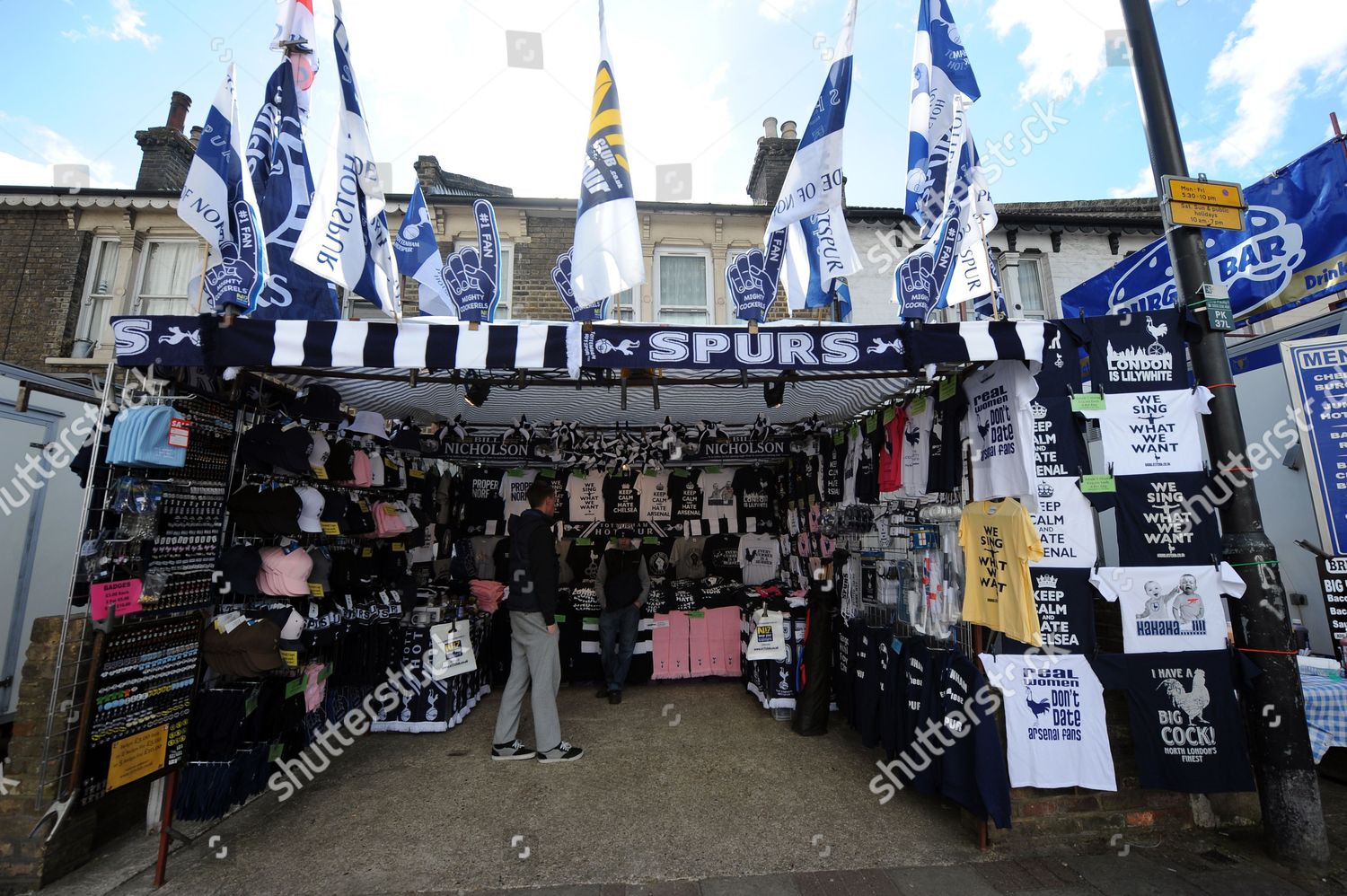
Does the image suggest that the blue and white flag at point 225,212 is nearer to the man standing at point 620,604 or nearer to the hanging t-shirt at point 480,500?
the hanging t-shirt at point 480,500

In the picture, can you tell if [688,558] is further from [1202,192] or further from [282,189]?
[1202,192]

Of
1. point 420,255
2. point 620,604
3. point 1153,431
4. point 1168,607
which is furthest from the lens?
point 620,604

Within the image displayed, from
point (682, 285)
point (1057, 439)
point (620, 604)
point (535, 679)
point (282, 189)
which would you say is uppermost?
point (682, 285)

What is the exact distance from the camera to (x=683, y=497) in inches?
301

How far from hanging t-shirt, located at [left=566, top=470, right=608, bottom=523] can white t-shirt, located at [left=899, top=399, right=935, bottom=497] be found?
406cm

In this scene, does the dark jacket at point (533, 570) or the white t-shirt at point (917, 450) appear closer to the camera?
the white t-shirt at point (917, 450)

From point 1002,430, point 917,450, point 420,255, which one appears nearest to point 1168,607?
point 1002,430

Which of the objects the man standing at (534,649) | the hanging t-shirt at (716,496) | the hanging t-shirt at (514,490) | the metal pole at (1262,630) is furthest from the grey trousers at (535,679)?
the metal pole at (1262,630)

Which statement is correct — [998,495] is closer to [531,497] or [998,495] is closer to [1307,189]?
[531,497]

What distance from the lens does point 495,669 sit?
7043 millimetres

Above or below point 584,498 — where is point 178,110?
above

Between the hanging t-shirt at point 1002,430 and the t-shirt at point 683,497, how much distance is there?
412 centimetres

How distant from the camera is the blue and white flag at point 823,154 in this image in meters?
4.00

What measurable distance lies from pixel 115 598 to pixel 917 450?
548 cm
